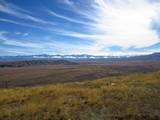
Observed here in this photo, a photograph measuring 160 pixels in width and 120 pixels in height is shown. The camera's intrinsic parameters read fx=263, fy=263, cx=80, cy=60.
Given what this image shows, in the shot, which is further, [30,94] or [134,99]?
[30,94]

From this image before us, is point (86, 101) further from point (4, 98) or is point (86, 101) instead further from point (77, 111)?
point (4, 98)

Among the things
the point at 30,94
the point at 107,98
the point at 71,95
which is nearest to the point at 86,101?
the point at 107,98

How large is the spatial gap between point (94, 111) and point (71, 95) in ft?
14.7

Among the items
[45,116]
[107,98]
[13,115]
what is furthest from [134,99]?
[13,115]

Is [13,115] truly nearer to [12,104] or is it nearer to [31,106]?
[31,106]

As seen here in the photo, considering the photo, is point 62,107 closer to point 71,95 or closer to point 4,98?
point 71,95

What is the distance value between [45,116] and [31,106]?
7.14 feet

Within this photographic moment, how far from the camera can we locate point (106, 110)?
1363 centimetres

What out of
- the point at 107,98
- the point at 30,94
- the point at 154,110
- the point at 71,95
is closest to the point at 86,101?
the point at 107,98

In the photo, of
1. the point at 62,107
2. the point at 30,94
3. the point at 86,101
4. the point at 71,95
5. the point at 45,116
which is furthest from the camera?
the point at 30,94

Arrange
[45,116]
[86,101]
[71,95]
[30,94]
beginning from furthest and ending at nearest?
[30,94]
[71,95]
[86,101]
[45,116]

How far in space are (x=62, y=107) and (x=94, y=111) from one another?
1820 millimetres

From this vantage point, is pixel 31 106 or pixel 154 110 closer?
pixel 154 110

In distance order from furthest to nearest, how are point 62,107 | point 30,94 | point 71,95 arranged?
1. point 30,94
2. point 71,95
3. point 62,107
